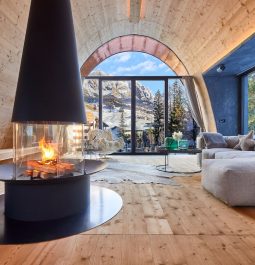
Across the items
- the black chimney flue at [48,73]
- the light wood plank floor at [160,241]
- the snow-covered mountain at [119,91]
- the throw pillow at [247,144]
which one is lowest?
the light wood plank floor at [160,241]

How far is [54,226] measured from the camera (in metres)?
2.01

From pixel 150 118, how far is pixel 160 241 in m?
6.96

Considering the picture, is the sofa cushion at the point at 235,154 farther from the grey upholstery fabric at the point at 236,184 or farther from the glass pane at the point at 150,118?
the glass pane at the point at 150,118

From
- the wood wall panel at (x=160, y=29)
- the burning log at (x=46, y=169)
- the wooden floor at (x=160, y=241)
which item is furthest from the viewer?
the wood wall panel at (x=160, y=29)

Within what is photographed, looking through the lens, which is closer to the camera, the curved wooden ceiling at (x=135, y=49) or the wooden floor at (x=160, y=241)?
the wooden floor at (x=160, y=241)

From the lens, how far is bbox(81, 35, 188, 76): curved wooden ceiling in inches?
325

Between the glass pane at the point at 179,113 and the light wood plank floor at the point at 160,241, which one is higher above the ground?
the glass pane at the point at 179,113

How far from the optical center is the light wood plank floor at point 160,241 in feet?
5.98

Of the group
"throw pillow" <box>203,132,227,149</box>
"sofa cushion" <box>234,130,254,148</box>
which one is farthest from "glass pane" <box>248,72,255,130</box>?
"sofa cushion" <box>234,130,254,148</box>

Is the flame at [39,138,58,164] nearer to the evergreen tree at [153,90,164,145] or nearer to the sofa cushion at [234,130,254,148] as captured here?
the sofa cushion at [234,130,254,148]

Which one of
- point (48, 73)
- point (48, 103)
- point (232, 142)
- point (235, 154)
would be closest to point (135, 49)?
point (232, 142)

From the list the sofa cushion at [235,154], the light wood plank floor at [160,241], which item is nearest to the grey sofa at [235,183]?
the light wood plank floor at [160,241]

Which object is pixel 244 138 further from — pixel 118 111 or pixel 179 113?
pixel 118 111

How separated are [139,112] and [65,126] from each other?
6052 mm
